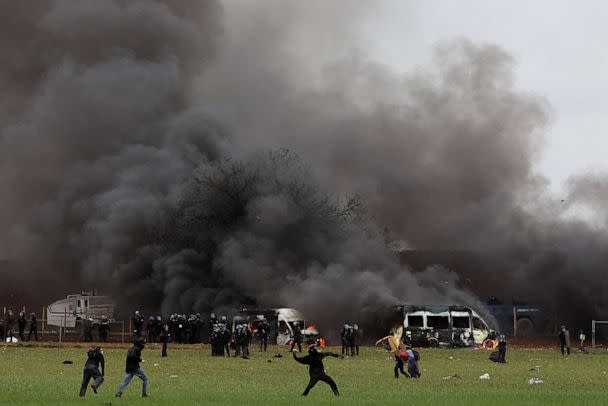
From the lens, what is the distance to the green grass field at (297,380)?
32.4 meters

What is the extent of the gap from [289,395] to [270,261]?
53770 millimetres

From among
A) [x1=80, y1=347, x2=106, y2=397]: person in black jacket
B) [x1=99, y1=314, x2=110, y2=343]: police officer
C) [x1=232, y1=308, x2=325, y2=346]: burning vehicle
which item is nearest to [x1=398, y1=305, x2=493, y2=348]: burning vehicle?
[x1=232, y1=308, x2=325, y2=346]: burning vehicle

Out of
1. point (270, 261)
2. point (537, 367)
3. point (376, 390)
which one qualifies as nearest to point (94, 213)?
point (270, 261)

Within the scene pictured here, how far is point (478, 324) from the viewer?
7031cm

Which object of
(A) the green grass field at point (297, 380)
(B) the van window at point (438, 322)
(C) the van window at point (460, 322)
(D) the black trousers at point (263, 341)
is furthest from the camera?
(C) the van window at point (460, 322)

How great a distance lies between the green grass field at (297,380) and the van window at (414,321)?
638 centimetres

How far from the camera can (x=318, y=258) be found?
89500mm

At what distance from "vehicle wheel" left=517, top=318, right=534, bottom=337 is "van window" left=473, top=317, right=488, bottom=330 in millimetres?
16432

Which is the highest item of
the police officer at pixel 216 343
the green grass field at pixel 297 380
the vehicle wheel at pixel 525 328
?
the vehicle wheel at pixel 525 328

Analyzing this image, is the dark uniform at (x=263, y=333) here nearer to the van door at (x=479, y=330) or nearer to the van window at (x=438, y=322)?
the van window at (x=438, y=322)

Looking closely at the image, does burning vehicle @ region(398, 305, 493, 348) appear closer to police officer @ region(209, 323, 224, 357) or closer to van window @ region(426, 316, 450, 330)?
van window @ region(426, 316, 450, 330)

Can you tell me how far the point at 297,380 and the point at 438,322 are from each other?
29.1 meters

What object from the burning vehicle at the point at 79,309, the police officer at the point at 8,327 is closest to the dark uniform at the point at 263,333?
the police officer at the point at 8,327

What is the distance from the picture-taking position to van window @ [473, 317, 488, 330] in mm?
70125
